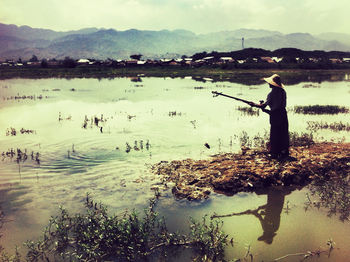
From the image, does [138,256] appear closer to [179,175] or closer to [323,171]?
[179,175]

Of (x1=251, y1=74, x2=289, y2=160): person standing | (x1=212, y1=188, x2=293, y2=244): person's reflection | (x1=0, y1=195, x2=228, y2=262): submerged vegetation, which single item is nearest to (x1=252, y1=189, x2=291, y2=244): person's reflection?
(x1=212, y1=188, x2=293, y2=244): person's reflection

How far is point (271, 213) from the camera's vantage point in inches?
235

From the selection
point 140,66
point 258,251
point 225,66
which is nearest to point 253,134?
point 258,251

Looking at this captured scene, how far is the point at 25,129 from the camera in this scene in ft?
43.6

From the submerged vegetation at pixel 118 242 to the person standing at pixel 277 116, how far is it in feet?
11.8

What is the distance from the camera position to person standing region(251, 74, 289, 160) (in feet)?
25.2

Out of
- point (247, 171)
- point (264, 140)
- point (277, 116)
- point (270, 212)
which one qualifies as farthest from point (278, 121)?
point (264, 140)

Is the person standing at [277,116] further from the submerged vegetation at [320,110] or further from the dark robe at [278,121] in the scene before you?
the submerged vegetation at [320,110]

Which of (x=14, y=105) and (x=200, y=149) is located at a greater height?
(x=14, y=105)

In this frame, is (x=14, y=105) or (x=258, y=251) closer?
(x=258, y=251)

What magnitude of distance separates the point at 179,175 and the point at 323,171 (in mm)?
4014

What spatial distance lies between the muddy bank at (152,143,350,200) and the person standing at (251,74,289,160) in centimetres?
38

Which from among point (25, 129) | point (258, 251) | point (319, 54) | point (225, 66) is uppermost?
point (319, 54)

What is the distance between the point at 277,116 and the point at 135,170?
4433 mm
